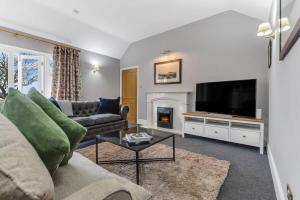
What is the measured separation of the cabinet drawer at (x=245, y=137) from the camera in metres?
2.86

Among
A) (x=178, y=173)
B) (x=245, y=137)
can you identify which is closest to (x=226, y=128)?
(x=245, y=137)

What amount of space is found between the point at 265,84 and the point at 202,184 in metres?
Result: 2.57

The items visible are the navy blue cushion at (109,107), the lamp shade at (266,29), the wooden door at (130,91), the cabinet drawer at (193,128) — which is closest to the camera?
the lamp shade at (266,29)

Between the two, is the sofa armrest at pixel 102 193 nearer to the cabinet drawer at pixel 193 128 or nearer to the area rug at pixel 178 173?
the area rug at pixel 178 173

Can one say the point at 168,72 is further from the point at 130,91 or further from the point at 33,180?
the point at 33,180

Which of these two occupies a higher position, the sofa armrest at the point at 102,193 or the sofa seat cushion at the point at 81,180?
the sofa armrest at the point at 102,193

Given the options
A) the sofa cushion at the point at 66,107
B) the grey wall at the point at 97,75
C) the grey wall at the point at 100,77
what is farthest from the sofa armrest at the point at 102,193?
the grey wall at the point at 100,77

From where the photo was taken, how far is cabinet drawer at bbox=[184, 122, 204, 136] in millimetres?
3535

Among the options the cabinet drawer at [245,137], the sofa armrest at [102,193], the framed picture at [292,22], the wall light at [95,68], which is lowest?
the cabinet drawer at [245,137]

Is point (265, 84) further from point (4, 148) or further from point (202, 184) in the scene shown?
point (4, 148)

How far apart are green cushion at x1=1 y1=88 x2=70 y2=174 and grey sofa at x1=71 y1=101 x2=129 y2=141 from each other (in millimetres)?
2336

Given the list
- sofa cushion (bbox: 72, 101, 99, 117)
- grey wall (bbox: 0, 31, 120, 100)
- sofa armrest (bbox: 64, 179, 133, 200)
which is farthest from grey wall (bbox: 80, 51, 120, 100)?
sofa armrest (bbox: 64, 179, 133, 200)

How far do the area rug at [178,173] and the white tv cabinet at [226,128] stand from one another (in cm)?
91

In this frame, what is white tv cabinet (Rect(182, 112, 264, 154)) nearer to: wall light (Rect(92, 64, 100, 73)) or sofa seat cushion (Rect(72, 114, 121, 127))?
sofa seat cushion (Rect(72, 114, 121, 127))
